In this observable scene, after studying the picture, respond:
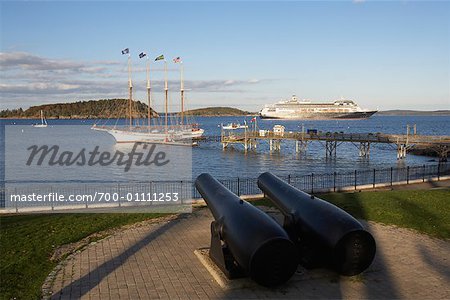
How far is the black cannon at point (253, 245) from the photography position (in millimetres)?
6863

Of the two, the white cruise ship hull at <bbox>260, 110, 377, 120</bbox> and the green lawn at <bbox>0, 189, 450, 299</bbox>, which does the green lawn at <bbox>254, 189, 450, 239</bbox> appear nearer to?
the green lawn at <bbox>0, 189, 450, 299</bbox>

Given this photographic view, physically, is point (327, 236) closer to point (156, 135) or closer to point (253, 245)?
point (253, 245)

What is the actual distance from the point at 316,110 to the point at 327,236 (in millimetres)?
170885

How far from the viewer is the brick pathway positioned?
307 inches

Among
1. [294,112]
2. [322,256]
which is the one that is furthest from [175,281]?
[294,112]

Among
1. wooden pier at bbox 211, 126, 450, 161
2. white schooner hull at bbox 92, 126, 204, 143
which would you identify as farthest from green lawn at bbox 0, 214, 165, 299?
white schooner hull at bbox 92, 126, 204, 143

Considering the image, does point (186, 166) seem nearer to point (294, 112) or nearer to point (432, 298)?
point (432, 298)

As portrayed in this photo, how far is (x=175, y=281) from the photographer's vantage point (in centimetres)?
839

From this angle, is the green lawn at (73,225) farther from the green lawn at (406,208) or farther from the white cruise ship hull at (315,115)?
the white cruise ship hull at (315,115)

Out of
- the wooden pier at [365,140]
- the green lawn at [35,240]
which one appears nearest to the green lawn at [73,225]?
the green lawn at [35,240]

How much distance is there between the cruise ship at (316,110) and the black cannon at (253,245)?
6616 inches

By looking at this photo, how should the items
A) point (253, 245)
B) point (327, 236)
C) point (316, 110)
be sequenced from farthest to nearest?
point (316, 110) < point (327, 236) < point (253, 245)

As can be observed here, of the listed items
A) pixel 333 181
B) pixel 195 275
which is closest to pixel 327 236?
pixel 195 275

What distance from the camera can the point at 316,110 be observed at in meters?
174
